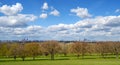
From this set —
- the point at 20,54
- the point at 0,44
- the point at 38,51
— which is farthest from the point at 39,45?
the point at 0,44

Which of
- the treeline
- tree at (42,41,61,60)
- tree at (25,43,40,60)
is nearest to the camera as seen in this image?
the treeline

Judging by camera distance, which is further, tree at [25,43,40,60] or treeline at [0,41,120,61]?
tree at [25,43,40,60]


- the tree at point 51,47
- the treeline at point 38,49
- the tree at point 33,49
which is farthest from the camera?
the tree at point 51,47

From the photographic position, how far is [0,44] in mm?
128625

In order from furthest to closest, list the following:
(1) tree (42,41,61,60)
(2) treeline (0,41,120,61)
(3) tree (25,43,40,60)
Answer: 1. (1) tree (42,41,61,60)
2. (3) tree (25,43,40,60)
3. (2) treeline (0,41,120,61)

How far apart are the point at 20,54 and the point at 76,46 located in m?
34.6

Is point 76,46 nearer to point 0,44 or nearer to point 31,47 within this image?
point 31,47

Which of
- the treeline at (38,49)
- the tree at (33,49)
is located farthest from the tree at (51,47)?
the tree at (33,49)

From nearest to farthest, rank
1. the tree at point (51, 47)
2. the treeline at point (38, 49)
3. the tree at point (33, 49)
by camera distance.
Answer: the treeline at point (38, 49)
the tree at point (33, 49)
the tree at point (51, 47)

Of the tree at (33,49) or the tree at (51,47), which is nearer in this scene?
the tree at (33,49)

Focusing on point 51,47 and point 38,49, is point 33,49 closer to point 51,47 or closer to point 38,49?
point 38,49

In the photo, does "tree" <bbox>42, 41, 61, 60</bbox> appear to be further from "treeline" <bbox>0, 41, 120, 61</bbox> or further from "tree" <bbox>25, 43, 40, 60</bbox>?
"tree" <bbox>25, 43, 40, 60</bbox>

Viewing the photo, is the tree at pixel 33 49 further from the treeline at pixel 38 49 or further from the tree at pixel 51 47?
the tree at pixel 51 47

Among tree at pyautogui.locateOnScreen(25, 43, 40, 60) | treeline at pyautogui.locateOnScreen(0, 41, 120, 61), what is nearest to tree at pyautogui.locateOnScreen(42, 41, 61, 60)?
treeline at pyautogui.locateOnScreen(0, 41, 120, 61)
